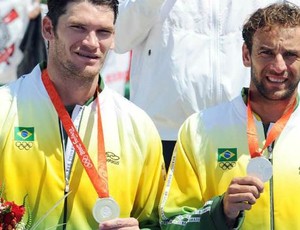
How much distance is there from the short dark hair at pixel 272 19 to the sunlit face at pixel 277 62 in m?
0.03

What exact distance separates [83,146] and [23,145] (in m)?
0.32

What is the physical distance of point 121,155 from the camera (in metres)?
5.59

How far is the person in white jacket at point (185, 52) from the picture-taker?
6668 millimetres

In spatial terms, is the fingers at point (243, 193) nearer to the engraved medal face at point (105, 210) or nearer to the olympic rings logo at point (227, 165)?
the olympic rings logo at point (227, 165)

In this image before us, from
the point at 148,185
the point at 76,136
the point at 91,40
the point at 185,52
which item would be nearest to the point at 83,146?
the point at 76,136

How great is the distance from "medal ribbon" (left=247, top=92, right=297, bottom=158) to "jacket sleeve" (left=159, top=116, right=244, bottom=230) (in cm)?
28

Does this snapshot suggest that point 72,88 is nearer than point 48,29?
Yes

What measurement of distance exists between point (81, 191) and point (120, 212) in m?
0.23

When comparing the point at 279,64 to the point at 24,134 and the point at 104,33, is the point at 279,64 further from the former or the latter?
the point at 24,134

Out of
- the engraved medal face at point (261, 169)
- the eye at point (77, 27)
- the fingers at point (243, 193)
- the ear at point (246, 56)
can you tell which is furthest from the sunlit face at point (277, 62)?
the eye at point (77, 27)

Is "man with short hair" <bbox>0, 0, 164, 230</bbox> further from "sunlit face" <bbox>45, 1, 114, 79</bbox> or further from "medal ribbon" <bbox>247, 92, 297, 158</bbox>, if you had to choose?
"medal ribbon" <bbox>247, 92, 297, 158</bbox>

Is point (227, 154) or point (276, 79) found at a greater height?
point (276, 79)

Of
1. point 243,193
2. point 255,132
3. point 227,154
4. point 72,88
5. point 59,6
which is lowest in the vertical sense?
point 243,193

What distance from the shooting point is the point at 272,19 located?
557cm
